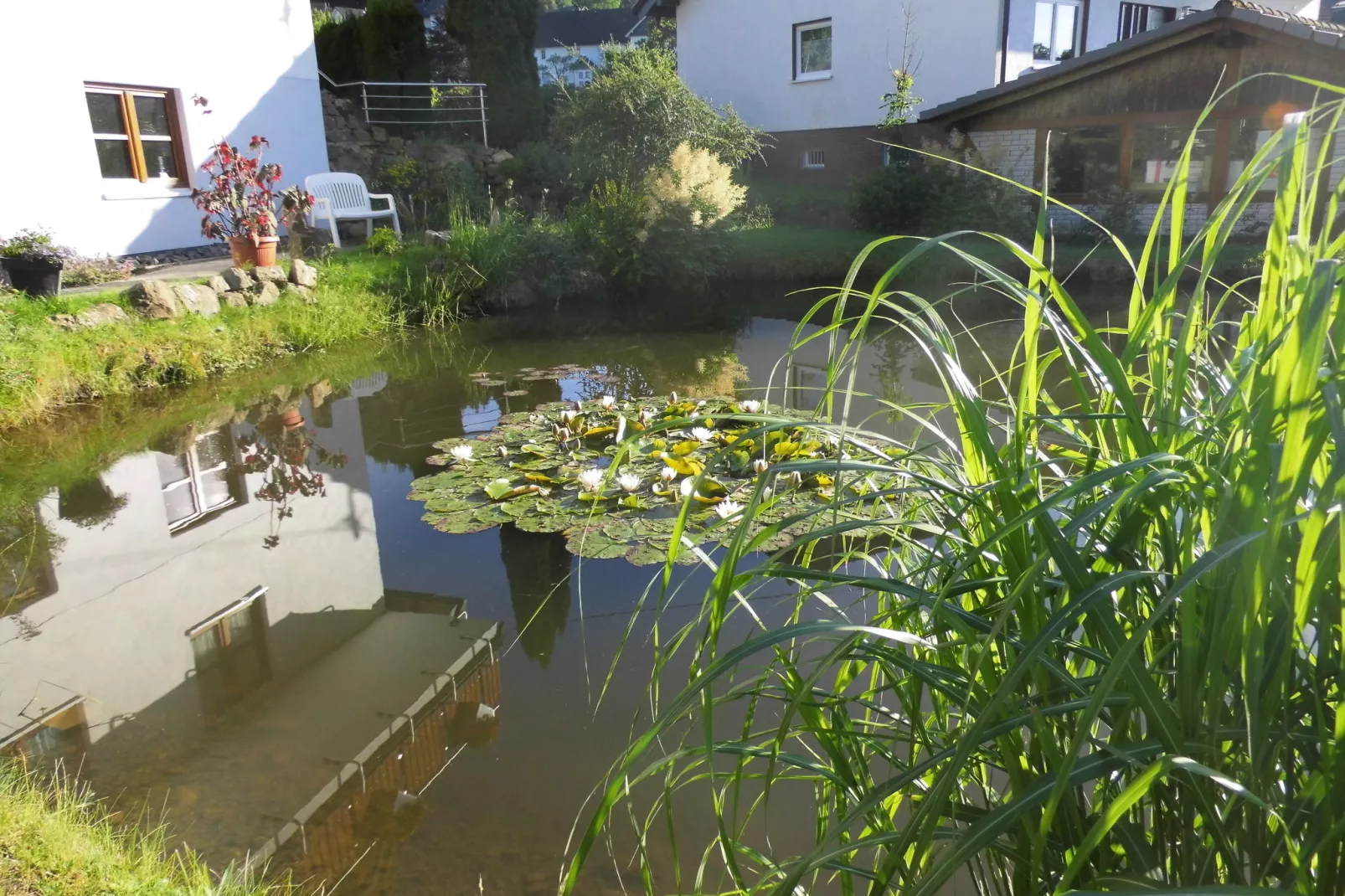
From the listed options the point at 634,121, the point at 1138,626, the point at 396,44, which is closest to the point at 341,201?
the point at 634,121

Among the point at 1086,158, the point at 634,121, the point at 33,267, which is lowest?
the point at 33,267

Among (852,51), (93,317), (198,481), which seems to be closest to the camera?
(198,481)

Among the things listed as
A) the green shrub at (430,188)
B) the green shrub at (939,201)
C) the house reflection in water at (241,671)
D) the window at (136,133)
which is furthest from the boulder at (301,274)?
the green shrub at (939,201)

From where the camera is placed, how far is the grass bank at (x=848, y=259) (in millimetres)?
10359

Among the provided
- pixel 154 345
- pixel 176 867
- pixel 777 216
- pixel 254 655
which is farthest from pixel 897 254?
pixel 176 867

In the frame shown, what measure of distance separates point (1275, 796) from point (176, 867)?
2070 millimetres

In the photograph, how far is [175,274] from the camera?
800cm

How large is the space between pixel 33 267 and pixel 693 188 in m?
6.26

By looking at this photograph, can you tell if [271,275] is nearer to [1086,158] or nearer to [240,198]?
[240,198]

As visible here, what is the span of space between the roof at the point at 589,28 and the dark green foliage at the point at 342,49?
17.9m

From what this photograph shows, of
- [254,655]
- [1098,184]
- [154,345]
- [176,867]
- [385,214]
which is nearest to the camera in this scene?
[176,867]

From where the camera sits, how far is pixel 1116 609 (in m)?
1.06

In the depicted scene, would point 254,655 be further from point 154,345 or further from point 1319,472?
point 154,345

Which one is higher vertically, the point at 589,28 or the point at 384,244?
the point at 589,28
